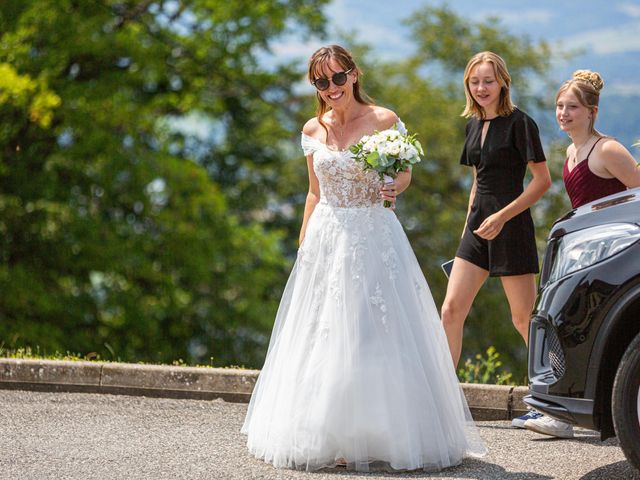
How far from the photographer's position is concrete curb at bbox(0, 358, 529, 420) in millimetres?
7609

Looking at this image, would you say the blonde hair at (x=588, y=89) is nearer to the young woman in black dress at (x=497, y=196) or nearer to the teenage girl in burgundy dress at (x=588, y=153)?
the teenage girl in burgundy dress at (x=588, y=153)

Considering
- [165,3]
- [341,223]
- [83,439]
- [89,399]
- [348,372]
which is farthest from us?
[165,3]

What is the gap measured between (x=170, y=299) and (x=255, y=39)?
5.33 m

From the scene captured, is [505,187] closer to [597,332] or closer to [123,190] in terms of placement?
[597,332]

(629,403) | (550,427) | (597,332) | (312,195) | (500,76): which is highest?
(500,76)

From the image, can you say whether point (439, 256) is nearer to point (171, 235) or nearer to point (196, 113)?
point (196, 113)

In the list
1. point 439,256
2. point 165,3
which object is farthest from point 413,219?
point 165,3

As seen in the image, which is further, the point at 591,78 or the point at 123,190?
the point at 123,190

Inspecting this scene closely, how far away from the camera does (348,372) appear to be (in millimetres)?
5457

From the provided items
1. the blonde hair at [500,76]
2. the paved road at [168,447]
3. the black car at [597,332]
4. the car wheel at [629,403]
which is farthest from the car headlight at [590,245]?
the blonde hair at [500,76]

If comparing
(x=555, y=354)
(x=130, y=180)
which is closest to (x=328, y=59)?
(x=555, y=354)

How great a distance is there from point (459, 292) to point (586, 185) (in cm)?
99

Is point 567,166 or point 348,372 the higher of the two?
point 567,166

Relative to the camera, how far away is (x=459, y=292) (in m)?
6.53
